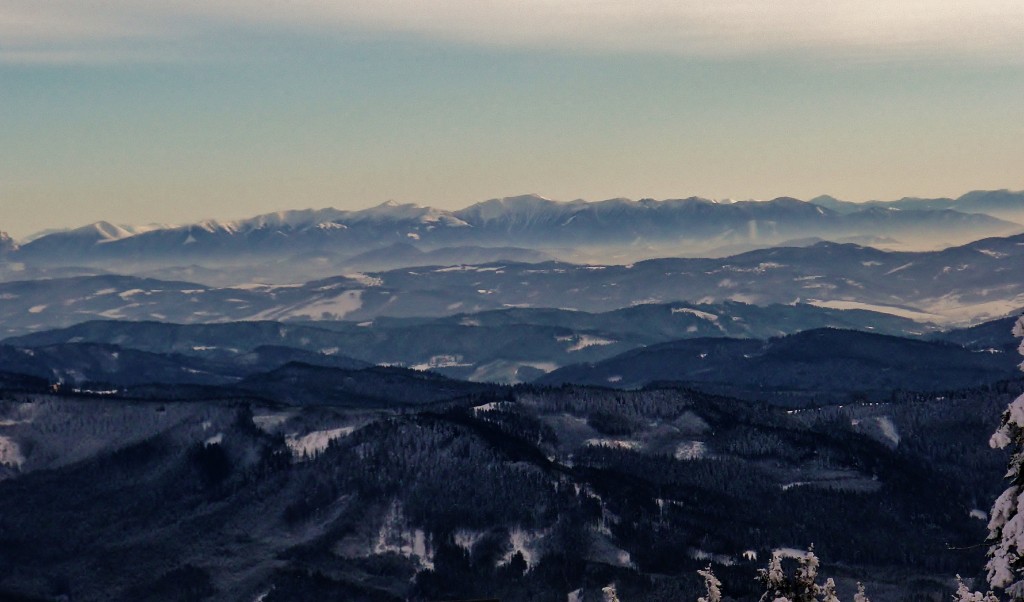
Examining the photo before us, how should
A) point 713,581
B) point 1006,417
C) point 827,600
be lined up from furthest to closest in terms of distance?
point 713,581 < point 827,600 < point 1006,417

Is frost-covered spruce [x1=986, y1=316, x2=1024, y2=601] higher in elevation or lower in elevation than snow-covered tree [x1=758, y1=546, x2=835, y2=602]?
higher

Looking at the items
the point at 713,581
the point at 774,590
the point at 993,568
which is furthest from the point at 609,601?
the point at 993,568

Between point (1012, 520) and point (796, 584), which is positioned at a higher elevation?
point (1012, 520)

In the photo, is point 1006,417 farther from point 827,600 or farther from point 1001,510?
point 827,600

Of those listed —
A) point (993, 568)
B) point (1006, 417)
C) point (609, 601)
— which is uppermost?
point (1006, 417)

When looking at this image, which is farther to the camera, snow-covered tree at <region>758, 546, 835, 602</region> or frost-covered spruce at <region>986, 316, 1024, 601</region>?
snow-covered tree at <region>758, 546, 835, 602</region>

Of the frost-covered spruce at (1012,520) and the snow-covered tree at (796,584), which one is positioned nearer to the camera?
the frost-covered spruce at (1012,520)

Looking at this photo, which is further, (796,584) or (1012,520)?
(796,584)

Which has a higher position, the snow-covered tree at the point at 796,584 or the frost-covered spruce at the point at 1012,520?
the frost-covered spruce at the point at 1012,520
